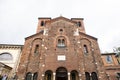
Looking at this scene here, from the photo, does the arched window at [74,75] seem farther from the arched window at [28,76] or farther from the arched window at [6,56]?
the arched window at [6,56]

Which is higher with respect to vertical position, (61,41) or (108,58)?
(61,41)

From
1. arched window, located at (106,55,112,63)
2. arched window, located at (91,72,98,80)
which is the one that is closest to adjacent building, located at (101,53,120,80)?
arched window, located at (106,55,112,63)

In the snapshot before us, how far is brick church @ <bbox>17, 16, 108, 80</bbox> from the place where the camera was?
18844mm

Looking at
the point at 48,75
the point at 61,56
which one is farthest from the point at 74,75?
the point at 48,75

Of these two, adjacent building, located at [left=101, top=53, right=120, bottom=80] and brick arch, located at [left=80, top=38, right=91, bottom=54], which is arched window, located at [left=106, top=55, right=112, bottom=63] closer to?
adjacent building, located at [left=101, top=53, right=120, bottom=80]

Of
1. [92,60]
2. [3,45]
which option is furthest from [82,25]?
[3,45]

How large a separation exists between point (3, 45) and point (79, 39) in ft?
54.8

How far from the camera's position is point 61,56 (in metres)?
19.7

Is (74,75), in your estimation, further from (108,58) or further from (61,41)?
(108,58)

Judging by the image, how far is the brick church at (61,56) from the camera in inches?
742

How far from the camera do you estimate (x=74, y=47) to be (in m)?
20.6

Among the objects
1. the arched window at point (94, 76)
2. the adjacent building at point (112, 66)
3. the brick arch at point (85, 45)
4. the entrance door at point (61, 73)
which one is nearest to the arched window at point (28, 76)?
the entrance door at point (61, 73)

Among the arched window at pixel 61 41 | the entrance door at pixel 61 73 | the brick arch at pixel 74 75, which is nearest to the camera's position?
the brick arch at pixel 74 75

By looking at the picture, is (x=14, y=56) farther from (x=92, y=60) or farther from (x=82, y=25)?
(x=82, y=25)
